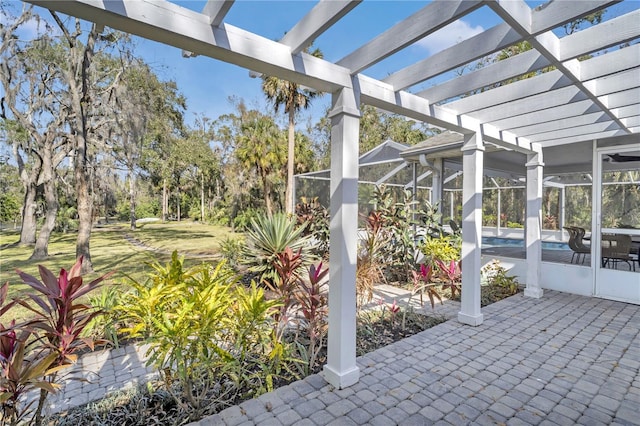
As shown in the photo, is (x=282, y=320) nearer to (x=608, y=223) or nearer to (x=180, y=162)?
(x=608, y=223)

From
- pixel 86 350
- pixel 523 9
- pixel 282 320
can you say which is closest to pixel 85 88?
pixel 86 350

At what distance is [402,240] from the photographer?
6.48 meters

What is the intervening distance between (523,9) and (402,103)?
3.99 ft

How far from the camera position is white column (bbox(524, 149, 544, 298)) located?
5.39m

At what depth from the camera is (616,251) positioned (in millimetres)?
5215

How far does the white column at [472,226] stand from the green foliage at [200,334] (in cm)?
263

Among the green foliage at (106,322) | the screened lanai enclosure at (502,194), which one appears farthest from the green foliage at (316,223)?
the green foliage at (106,322)

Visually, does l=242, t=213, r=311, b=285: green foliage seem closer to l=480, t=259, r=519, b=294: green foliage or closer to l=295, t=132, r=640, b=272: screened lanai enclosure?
l=295, t=132, r=640, b=272: screened lanai enclosure

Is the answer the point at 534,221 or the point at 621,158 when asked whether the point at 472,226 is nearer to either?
the point at 534,221

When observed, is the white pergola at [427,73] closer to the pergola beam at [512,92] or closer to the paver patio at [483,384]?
the pergola beam at [512,92]

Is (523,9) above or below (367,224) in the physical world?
above

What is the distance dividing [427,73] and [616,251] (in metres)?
5.07

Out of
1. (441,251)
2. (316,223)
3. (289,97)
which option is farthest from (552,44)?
(289,97)

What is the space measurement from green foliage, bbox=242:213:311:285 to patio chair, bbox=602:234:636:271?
5177 millimetres
